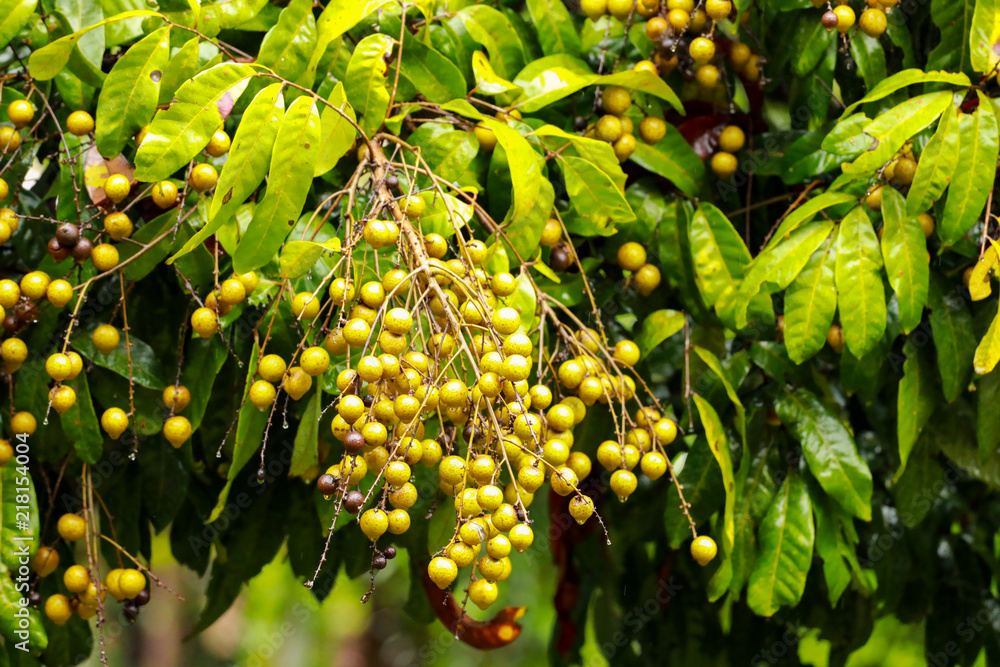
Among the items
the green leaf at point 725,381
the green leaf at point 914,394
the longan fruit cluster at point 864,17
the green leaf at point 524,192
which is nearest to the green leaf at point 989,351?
the green leaf at point 914,394

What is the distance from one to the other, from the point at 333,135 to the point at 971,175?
0.61 metres

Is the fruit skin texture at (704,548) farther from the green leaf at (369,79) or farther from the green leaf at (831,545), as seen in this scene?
the green leaf at (369,79)

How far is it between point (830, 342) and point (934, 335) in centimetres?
11

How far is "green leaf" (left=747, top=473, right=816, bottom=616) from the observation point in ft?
3.24

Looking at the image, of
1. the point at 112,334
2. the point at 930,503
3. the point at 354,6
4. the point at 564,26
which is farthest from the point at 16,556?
the point at 930,503

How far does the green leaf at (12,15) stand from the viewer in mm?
824

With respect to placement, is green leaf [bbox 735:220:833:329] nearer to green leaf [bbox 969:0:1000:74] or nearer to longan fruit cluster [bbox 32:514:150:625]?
green leaf [bbox 969:0:1000:74]

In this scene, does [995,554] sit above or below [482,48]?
below

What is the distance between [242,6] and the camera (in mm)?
878

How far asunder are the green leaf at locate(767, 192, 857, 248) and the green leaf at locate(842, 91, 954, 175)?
42 mm

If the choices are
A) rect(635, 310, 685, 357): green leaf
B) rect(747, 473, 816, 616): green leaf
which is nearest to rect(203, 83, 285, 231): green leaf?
rect(635, 310, 685, 357): green leaf

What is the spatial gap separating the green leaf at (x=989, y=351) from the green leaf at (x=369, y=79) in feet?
2.03

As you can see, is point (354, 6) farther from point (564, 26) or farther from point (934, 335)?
point (934, 335)

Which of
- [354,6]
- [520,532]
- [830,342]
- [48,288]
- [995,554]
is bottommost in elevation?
[995,554]
